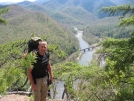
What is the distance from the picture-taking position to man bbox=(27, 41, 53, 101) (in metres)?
3.77

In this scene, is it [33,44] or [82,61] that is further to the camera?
[82,61]

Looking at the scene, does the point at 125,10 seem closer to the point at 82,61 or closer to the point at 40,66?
the point at 40,66

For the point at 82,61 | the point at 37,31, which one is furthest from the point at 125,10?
the point at 37,31

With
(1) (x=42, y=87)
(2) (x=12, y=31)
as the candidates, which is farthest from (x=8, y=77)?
(2) (x=12, y=31)

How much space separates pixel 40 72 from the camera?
3953 mm

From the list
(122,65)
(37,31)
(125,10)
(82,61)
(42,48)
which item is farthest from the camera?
(37,31)

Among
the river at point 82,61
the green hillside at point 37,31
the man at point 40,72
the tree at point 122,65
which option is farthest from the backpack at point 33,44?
the green hillside at point 37,31

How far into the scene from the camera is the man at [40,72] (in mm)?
3771

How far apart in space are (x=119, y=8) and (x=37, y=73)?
2.57m

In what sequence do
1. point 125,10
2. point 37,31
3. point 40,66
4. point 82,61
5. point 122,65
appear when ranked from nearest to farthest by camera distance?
point 40,66 → point 122,65 → point 125,10 → point 82,61 → point 37,31

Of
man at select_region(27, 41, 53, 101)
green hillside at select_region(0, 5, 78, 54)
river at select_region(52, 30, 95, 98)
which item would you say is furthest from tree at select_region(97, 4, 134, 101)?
green hillside at select_region(0, 5, 78, 54)

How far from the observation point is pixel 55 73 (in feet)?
26.5

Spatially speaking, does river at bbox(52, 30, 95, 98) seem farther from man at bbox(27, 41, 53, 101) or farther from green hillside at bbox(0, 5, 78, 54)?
green hillside at bbox(0, 5, 78, 54)

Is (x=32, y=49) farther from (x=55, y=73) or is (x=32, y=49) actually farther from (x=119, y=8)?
(x=55, y=73)
